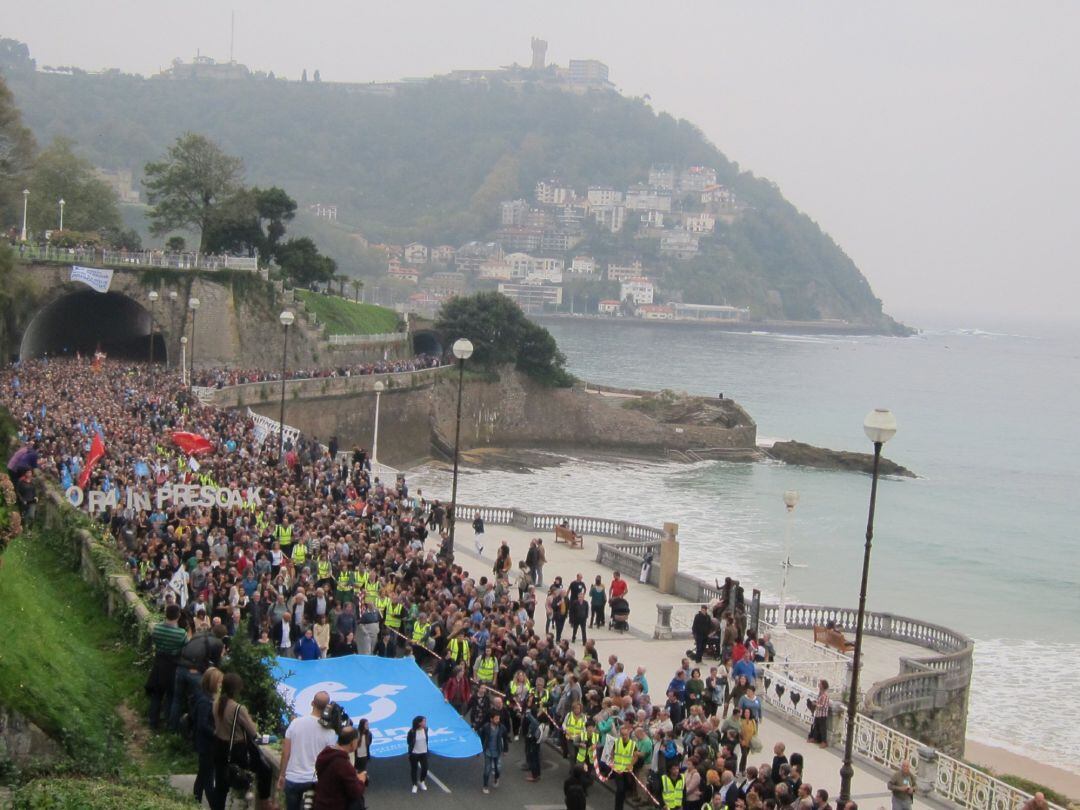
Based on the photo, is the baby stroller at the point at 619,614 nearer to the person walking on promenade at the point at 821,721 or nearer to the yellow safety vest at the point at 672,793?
the person walking on promenade at the point at 821,721

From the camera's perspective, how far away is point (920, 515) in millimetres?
55688

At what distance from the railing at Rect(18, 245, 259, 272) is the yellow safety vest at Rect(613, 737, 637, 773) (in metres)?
39.5

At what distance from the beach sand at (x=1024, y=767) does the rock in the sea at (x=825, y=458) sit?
44668 mm

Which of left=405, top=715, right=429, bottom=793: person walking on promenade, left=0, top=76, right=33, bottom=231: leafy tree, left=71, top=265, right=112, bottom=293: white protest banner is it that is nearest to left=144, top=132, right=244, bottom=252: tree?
left=0, top=76, right=33, bottom=231: leafy tree

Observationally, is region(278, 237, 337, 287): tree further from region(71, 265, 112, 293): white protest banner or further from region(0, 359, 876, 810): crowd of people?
region(0, 359, 876, 810): crowd of people

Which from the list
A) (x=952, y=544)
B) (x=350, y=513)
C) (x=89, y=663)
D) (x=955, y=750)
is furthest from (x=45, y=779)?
(x=952, y=544)

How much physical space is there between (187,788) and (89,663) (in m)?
2.95

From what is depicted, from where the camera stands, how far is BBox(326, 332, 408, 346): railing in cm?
5325

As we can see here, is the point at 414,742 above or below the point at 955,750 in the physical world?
above

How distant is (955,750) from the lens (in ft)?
62.7

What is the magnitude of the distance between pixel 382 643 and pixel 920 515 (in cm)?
4563

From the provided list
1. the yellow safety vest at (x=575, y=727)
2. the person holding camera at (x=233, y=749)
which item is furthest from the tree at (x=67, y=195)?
the person holding camera at (x=233, y=749)

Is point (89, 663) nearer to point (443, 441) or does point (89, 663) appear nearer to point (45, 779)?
point (45, 779)

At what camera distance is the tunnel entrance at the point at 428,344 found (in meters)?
67.1
